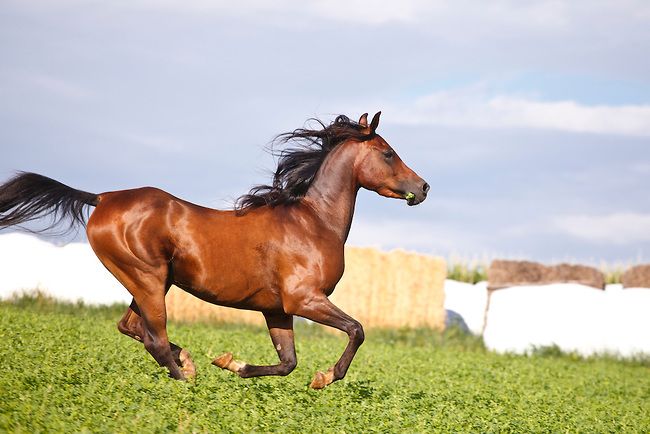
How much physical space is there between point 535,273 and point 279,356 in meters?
18.2

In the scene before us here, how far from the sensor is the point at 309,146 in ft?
35.3

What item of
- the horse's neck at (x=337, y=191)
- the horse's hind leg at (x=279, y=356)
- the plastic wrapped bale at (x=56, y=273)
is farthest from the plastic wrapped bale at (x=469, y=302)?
the horse's hind leg at (x=279, y=356)

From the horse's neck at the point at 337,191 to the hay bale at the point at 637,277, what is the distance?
1812cm

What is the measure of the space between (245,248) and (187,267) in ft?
2.09

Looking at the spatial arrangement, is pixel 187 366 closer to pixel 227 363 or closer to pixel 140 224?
pixel 227 363

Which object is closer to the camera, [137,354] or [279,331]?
[279,331]

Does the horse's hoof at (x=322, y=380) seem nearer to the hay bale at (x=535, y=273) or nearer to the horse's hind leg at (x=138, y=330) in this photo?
the horse's hind leg at (x=138, y=330)

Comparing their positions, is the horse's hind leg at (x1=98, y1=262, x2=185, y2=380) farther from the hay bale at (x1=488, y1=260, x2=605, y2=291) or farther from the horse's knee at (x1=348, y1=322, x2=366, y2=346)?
the hay bale at (x1=488, y1=260, x2=605, y2=291)

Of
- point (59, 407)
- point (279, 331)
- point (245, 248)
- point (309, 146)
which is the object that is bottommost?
point (59, 407)

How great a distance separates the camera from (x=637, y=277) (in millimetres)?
26594

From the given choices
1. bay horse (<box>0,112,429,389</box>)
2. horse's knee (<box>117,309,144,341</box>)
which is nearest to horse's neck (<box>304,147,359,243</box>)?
bay horse (<box>0,112,429,389</box>)

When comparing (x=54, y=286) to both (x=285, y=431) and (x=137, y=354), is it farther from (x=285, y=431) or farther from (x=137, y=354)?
(x=285, y=431)

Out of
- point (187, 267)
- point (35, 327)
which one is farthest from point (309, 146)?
point (35, 327)

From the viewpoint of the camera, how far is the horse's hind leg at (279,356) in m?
10.1
